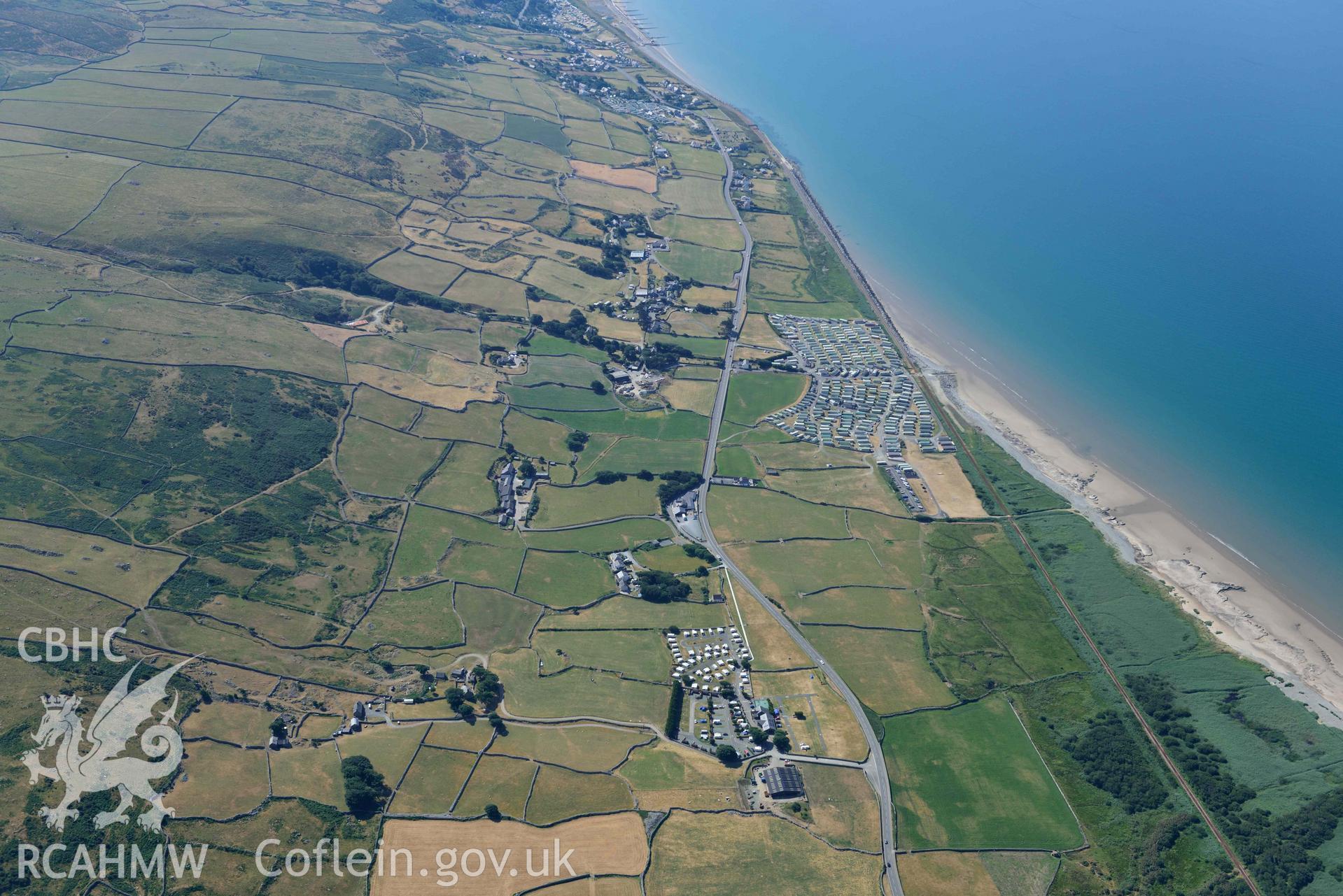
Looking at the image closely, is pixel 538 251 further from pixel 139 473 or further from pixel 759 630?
pixel 759 630

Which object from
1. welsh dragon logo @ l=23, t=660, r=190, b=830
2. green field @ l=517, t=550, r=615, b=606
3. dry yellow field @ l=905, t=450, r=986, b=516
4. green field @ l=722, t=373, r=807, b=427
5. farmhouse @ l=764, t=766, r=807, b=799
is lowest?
welsh dragon logo @ l=23, t=660, r=190, b=830

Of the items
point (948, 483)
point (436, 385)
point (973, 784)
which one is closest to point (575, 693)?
point (973, 784)

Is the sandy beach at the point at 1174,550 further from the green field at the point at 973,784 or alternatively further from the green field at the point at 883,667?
the green field at the point at 883,667

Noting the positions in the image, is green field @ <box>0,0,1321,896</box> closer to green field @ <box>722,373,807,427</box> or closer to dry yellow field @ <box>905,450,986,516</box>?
green field @ <box>722,373,807,427</box>

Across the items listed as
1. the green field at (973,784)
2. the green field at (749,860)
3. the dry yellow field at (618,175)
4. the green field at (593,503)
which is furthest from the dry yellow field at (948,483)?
the dry yellow field at (618,175)

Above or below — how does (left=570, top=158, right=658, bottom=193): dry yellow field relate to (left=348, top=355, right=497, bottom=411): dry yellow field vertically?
above

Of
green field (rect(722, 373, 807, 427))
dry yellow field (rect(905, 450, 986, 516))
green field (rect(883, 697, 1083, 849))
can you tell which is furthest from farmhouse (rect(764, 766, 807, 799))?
green field (rect(722, 373, 807, 427))
